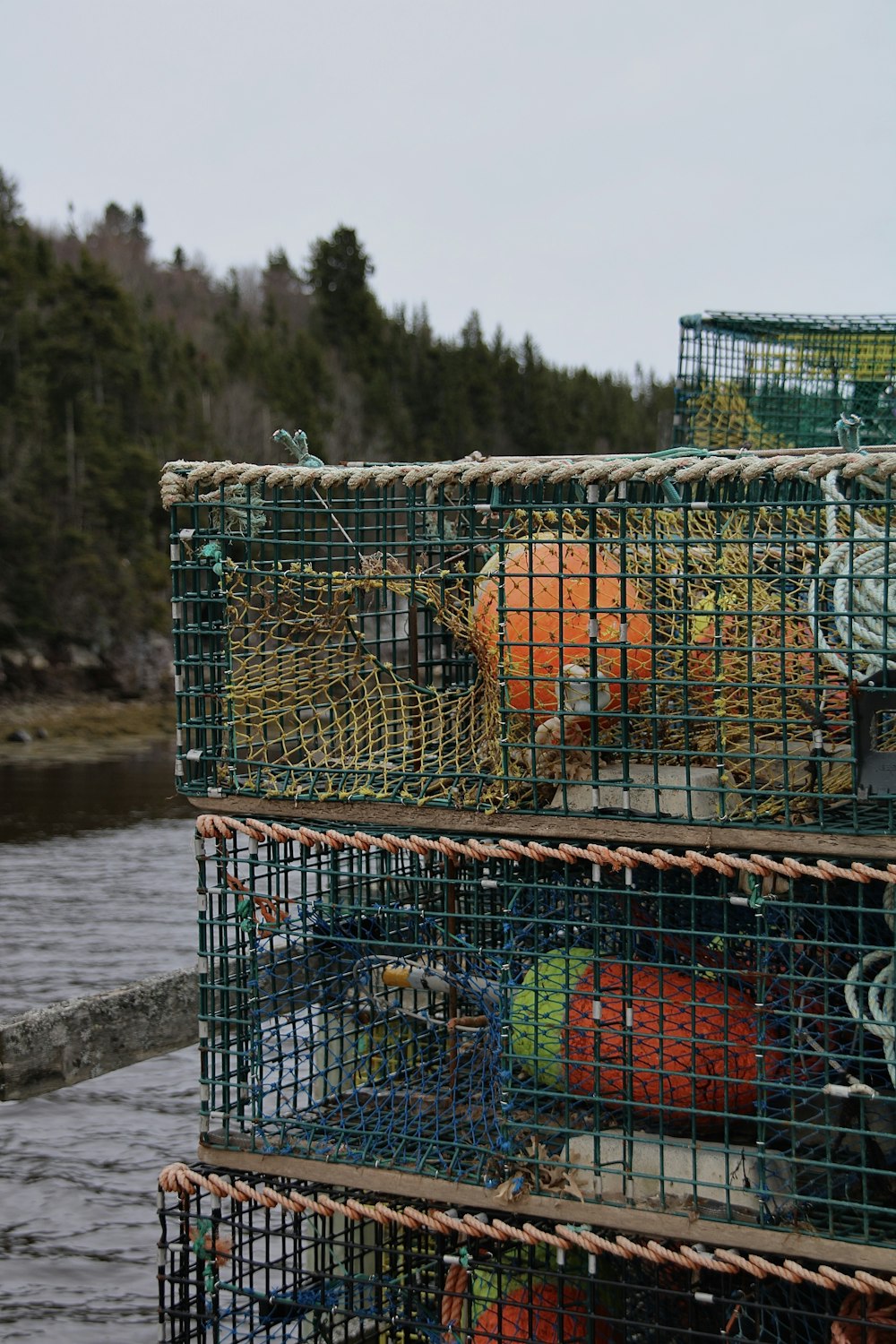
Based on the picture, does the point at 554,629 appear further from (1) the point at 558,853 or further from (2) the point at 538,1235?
(2) the point at 538,1235

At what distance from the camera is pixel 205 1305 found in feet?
11.5

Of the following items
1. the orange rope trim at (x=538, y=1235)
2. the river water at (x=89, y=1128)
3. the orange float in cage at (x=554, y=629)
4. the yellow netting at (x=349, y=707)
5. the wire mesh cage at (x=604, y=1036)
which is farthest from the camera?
the river water at (x=89, y=1128)

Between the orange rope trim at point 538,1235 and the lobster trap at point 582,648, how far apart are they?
0.76 metres

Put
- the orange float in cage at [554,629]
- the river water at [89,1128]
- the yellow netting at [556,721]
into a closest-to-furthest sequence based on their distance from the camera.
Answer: the yellow netting at [556,721] < the orange float in cage at [554,629] < the river water at [89,1128]

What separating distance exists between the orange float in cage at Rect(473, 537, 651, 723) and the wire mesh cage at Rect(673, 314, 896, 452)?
3.76 metres

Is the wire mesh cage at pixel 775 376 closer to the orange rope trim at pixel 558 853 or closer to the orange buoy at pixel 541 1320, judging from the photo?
the orange rope trim at pixel 558 853

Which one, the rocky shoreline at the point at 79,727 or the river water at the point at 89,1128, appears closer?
the river water at the point at 89,1128

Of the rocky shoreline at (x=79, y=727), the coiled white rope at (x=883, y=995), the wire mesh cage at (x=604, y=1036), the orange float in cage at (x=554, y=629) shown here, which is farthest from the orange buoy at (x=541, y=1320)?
the rocky shoreline at (x=79, y=727)

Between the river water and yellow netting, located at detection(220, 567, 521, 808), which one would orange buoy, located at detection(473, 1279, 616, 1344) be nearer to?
yellow netting, located at detection(220, 567, 521, 808)

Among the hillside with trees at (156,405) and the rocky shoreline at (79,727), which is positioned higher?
the hillside with trees at (156,405)

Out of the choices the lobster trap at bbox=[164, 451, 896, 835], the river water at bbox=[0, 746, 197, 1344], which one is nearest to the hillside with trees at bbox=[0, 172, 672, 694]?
the river water at bbox=[0, 746, 197, 1344]

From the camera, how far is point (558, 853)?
304 centimetres

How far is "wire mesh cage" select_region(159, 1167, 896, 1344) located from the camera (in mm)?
3021

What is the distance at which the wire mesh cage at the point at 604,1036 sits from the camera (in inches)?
115
